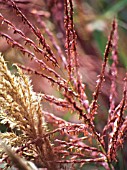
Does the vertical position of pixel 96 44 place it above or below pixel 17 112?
above

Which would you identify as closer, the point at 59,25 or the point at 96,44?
the point at 59,25

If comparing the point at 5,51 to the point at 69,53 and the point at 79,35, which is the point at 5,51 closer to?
the point at 79,35

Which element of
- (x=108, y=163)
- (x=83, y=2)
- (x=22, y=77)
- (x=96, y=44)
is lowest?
(x=108, y=163)

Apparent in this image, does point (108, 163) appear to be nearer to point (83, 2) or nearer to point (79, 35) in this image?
point (79, 35)

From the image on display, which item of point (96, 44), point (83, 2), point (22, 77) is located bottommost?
point (22, 77)

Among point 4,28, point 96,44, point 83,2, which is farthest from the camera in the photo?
point 83,2

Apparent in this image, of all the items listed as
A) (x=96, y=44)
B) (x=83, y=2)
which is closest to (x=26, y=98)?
(x=96, y=44)

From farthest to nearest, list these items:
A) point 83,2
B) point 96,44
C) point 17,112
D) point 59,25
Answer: point 83,2, point 96,44, point 59,25, point 17,112

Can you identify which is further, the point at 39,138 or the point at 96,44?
the point at 96,44

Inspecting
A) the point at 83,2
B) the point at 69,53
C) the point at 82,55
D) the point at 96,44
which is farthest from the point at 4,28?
the point at 83,2
